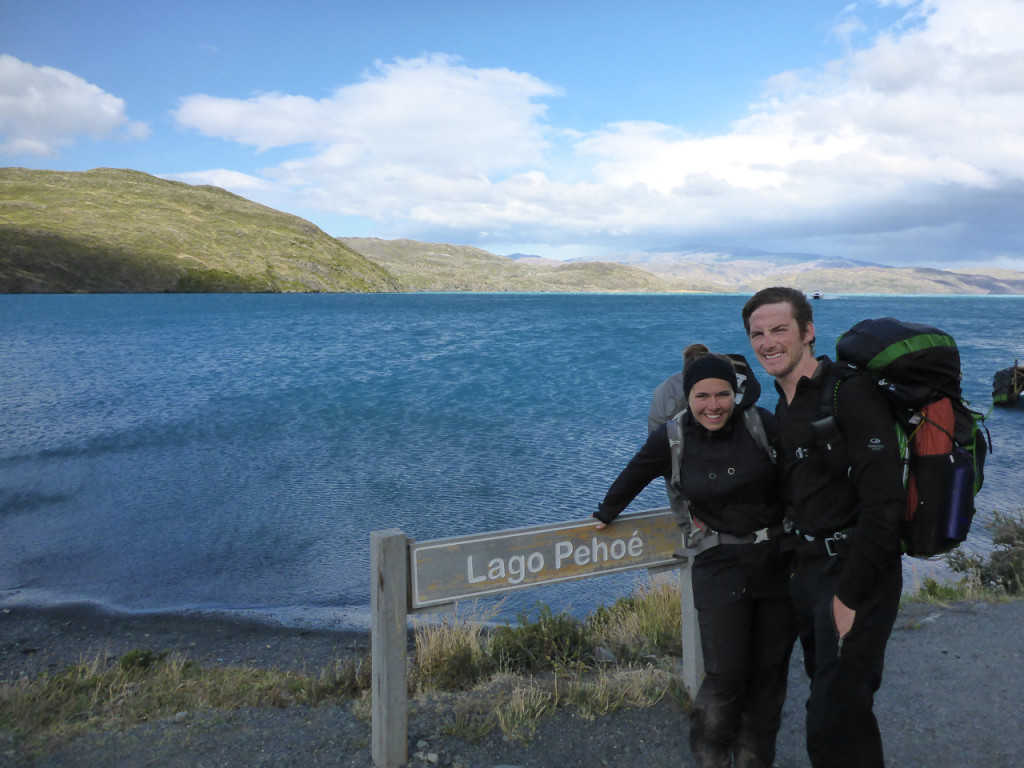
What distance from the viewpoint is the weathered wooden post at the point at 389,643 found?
3.20m

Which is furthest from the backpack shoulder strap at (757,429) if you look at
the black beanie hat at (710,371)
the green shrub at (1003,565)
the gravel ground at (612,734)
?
the green shrub at (1003,565)

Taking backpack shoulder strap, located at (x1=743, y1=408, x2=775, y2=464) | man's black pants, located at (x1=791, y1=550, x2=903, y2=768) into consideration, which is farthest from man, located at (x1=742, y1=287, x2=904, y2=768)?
backpack shoulder strap, located at (x1=743, y1=408, x2=775, y2=464)

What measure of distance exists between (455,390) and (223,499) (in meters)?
16.3

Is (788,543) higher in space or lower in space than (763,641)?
higher

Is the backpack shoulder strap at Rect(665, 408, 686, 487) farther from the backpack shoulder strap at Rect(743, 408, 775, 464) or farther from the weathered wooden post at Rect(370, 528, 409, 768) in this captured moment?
the weathered wooden post at Rect(370, 528, 409, 768)

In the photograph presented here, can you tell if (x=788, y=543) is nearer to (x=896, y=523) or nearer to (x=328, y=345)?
(x=896, y=523)

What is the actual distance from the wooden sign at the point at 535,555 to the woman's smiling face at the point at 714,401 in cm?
97

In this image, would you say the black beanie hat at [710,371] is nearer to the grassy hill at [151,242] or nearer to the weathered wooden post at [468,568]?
the weathered wooden post at [468,568]

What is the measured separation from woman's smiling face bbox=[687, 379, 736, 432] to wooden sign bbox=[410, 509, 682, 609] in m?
0.97

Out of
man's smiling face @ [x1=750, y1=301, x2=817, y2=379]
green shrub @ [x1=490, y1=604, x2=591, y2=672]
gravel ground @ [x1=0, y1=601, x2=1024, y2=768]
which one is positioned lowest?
green shrub @ [x1=490, y1=604, x2=591, y2=672]

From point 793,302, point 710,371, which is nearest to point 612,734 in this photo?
point 710,371

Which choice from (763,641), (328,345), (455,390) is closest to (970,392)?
Result: (455,390)

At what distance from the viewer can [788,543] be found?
9.00 ft

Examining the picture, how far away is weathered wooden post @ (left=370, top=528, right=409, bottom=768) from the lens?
10.5 feet
